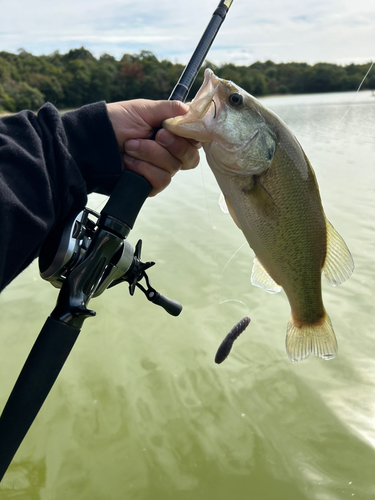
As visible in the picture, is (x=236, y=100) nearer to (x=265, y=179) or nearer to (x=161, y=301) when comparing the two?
(x=265, y=179)

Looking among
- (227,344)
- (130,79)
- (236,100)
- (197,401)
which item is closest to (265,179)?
(236,100)

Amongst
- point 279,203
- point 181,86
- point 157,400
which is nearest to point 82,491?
point 157,400

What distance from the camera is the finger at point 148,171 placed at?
151cm

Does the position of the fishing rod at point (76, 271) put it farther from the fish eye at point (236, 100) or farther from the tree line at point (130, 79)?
the tree line at point (130, 79)

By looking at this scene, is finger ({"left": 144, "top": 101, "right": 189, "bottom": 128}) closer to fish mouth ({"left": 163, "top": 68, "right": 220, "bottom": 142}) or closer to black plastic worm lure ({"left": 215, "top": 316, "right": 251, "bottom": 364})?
fish mouth ({"left": 163, "top": 68, "right": 220, "bottom": 142})

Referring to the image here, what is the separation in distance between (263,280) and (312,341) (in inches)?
11.7

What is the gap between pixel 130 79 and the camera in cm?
1481

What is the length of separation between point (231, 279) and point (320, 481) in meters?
2.27

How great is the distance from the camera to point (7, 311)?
382 cm

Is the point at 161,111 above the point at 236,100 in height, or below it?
below

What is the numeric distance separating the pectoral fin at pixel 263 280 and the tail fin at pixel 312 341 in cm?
18

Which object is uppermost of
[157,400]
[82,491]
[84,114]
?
[84,114]

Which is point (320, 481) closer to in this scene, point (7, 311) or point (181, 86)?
point (181, 86)

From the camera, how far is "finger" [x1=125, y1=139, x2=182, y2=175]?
4.89 feet
